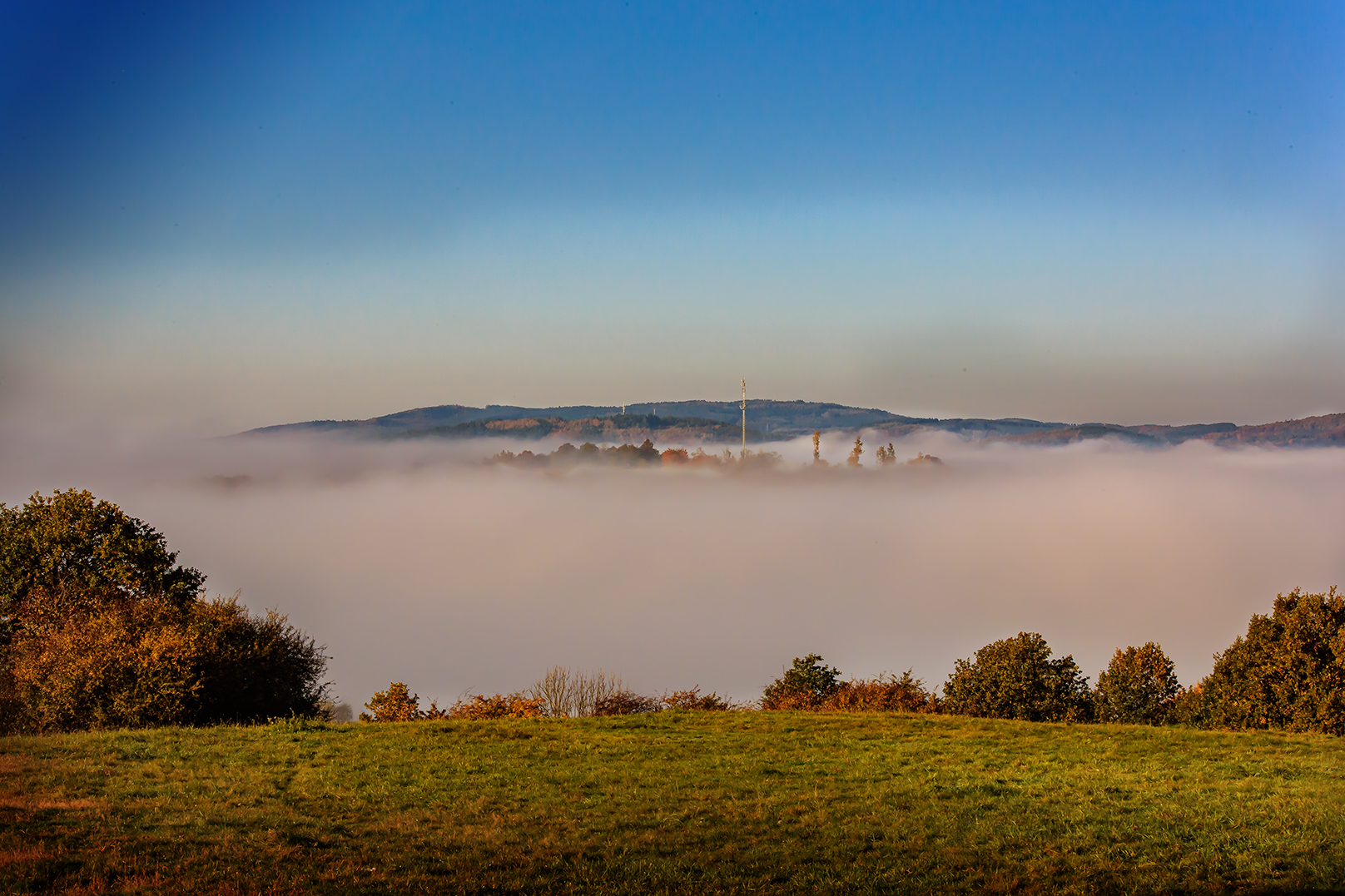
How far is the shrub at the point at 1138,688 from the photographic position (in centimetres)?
4200

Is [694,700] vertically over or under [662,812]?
under

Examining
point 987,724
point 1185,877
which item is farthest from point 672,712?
point 1185,877

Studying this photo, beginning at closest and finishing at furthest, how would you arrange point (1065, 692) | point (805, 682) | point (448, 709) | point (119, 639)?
point (119, 639) < point (448, 709) < point (1065, 692) < point (805, 682)

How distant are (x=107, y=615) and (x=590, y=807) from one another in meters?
20.6

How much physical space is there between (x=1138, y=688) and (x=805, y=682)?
619 inches

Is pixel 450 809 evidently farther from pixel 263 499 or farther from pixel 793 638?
pixel 263 499

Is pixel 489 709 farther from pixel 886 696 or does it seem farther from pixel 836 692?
pixel 886 696

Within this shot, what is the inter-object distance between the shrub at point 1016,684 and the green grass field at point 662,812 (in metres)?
15.5

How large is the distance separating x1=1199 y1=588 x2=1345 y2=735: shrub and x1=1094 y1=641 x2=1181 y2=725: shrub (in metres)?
3.15

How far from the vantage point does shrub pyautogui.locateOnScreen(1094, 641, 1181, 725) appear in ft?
138

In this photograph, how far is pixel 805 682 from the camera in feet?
145

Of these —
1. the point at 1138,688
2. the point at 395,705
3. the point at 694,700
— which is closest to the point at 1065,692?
the point at 1138,688

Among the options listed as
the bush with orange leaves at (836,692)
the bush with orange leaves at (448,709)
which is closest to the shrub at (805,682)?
the bush with orange leaves at (836,692)

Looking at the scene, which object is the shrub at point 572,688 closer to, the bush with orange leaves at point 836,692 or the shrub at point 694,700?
the bush with orange leaves at point 836,692
